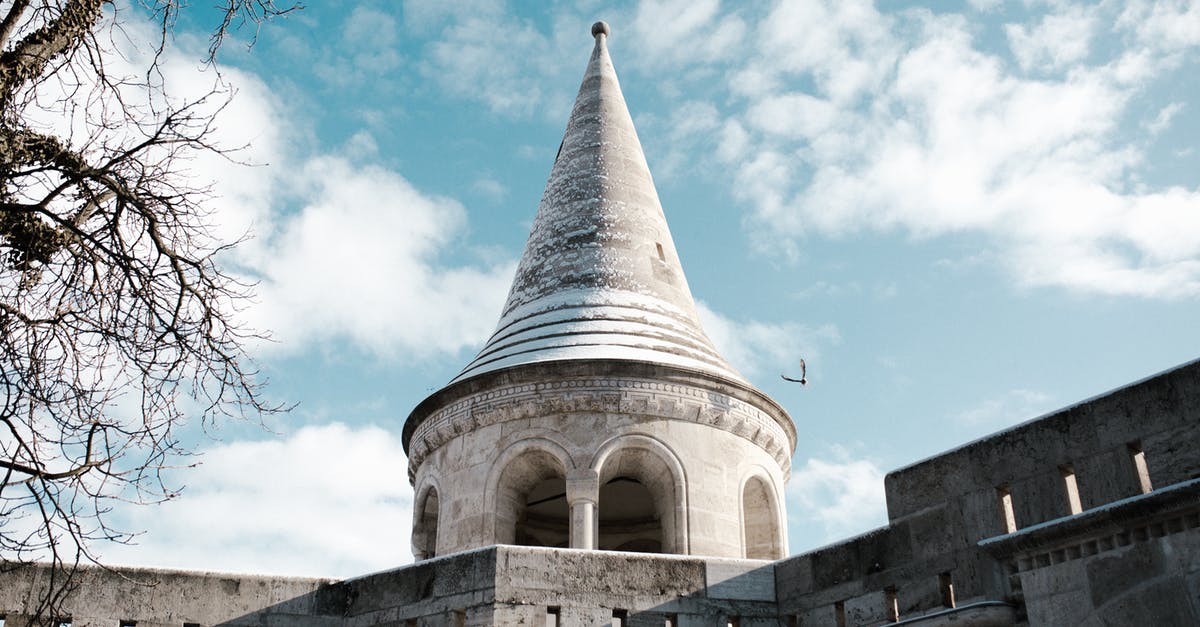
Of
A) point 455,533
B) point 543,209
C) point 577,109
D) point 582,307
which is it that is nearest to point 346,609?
point 455,533

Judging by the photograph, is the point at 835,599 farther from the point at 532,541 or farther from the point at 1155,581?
the point at 532,541

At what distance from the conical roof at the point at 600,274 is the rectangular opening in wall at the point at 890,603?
176 inches

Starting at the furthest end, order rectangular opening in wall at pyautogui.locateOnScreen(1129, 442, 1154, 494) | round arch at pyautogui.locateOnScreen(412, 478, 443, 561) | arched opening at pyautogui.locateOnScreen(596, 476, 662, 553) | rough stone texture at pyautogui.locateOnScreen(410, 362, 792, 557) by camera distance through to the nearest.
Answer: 1. arched opening at pyautogui.locateOnScreen(596, 476, 662, 553)
2. round arch at pyautogui.locateOnScreen(412, 478, 443, 561)
3. rough stone texture at pyautogui.locateOnScreen(410, 362, 792, 557)
4. rectangular opening in wall at pyautogui.locateOnScreen(1129, 442, 1154, 494)

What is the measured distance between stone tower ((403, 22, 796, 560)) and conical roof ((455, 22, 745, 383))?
0.03m

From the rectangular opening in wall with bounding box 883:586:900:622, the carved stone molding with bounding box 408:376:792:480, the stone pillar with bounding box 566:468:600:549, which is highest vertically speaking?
the carved stone molding with bounding box 408:376:792:480

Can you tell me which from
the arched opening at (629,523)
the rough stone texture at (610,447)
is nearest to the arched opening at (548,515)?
the arched opening at (629,523)

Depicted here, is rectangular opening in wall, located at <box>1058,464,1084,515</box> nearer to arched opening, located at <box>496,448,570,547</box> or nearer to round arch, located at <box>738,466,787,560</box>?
round arch, located at <box>738,466,787,560</box>

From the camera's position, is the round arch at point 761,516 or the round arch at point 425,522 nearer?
the round arch at point 761,516

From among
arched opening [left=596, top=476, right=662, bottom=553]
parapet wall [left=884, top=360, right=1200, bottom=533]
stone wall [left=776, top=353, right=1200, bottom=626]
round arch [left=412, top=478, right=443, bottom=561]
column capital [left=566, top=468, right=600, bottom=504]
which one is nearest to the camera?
stone wall [left=776, top=353, right=1200, bottom=626]

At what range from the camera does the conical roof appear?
→ 12.3 metres

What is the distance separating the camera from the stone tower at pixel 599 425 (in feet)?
36.7

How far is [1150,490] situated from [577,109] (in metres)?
11.5

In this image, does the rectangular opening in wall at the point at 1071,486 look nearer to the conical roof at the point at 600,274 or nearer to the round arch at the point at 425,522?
the conical roof at the point at 600,274

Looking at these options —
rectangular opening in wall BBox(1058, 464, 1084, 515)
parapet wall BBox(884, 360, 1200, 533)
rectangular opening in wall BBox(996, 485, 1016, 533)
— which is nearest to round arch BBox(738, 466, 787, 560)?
parapet wall BBox(884, 360, 1200, 533)
